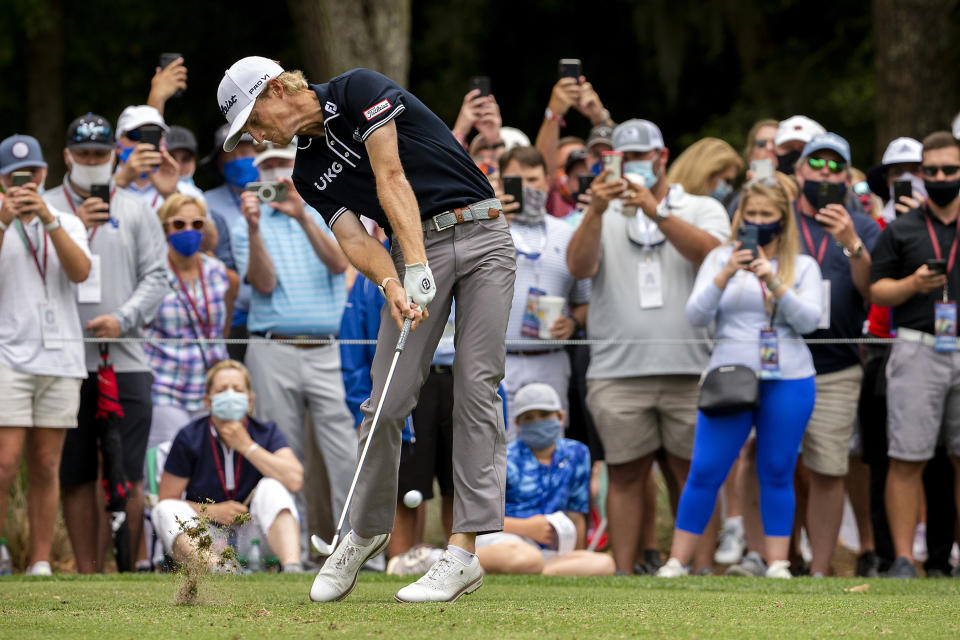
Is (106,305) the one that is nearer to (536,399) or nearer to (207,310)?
(207,310)

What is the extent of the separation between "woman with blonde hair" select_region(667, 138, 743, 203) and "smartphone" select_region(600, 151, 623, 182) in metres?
1.35

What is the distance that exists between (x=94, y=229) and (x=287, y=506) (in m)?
1.99

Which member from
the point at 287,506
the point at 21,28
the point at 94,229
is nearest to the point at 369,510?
the point at 287,506

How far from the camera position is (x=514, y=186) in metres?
9.11

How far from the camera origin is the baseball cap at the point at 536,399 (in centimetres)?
868

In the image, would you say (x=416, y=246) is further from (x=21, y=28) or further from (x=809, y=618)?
(x=21, y=28)

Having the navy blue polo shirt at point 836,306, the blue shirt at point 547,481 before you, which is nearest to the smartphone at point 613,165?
the navy blue polo shirt at point 836,306

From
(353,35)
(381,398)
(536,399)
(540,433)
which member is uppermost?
(353,35)

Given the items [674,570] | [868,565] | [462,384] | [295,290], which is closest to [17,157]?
[295,290]

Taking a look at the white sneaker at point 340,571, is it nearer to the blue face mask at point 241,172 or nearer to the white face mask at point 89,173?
the white face mask at point 89,173

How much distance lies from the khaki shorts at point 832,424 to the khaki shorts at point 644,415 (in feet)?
2.18

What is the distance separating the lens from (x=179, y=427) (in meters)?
9.21

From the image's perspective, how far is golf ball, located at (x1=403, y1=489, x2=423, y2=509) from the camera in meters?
8.43

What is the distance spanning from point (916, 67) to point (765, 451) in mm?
7060
